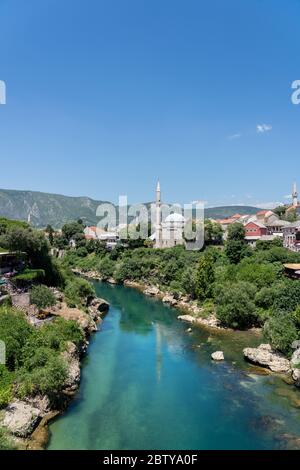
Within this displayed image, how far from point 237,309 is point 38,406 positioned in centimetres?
1427

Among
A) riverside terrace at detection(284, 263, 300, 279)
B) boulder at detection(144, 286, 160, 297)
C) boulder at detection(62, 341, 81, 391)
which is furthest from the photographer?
boulder at detection(144, 286, 160, 297)

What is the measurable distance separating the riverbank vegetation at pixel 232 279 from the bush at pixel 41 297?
10645mm

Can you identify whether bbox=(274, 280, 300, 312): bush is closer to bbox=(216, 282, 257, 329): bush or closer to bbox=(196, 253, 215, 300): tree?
bbox=(216, 282, 257, 329): bush

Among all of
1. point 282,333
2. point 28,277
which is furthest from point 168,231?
point 282,333

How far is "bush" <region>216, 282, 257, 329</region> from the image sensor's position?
24.1 meters

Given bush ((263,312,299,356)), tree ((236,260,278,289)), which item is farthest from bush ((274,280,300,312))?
tree ((236,260,278,289))

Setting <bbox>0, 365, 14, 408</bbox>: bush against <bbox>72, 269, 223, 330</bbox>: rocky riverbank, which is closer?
<bbox>0, 365, 14, 408</bbox>: bush

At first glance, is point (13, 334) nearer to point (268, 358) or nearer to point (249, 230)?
point (268, 358)

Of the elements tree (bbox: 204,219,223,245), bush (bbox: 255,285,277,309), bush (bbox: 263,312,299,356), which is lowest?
bush (bbox: 263,312,299,356)

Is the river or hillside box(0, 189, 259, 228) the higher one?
hillside box(0, 189, 259, 228)

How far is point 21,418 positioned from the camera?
12047 mm

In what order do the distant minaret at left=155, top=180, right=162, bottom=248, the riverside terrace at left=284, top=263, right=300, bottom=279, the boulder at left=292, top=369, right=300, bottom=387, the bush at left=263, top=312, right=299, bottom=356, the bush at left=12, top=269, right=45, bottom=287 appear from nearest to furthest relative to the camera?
the boulder at left=292, top=369, right=300, bottom=387, the bush at left=263, top=312, right=299, bottom=356, the bush at left=12, top=269, right=45, bottom=287, the riverside terrace at left=284, top=263, right=300, bottom=279, the distant minaret at left=155, top=180, right=162, bottom=248

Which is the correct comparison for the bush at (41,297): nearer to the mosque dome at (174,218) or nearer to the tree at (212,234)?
the tree at (212,234)

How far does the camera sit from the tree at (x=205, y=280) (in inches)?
1163
